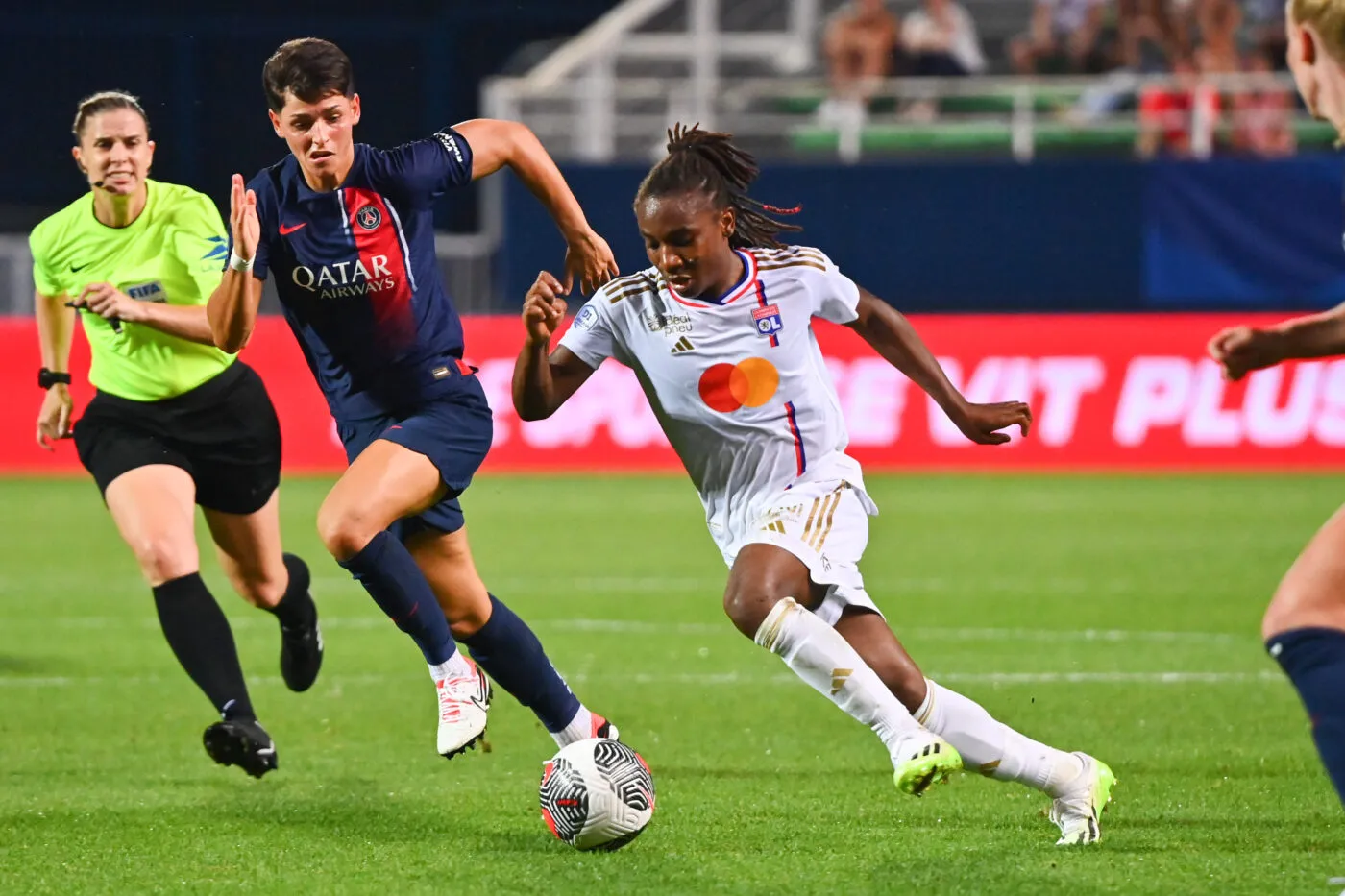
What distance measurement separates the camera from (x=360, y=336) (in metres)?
6.09

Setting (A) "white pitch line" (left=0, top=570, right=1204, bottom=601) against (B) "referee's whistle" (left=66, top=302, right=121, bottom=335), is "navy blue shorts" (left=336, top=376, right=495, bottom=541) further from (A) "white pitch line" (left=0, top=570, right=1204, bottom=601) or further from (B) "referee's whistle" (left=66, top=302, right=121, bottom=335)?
(A) "white pitch line" (left=0, top=570, right=1204, bottom=601)

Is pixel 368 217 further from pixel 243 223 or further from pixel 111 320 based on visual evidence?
pixel 111 320

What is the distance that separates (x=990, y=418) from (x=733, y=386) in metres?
0.72

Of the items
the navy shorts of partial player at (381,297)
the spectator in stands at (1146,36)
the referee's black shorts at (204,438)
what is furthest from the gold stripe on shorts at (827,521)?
the spectator in stands at (1146,36)

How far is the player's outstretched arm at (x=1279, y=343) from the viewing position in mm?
3928

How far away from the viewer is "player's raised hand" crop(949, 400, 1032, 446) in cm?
537

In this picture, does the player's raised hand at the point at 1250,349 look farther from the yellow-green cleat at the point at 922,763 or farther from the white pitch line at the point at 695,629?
the white pitch line at the point at 695,629

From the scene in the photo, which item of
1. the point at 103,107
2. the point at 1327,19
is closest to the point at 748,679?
the point at 103,107

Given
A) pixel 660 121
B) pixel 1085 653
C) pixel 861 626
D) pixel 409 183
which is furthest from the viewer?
pixel 660 121

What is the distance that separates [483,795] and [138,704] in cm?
254

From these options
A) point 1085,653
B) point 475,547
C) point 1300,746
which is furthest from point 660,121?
point 1300,746

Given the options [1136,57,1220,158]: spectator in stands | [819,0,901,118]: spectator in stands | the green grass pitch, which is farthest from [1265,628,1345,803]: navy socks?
[819,0,901,118]: spectator in stands

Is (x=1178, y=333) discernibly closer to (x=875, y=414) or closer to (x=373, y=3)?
(x=875, y=414)

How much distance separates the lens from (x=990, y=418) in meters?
5.38
